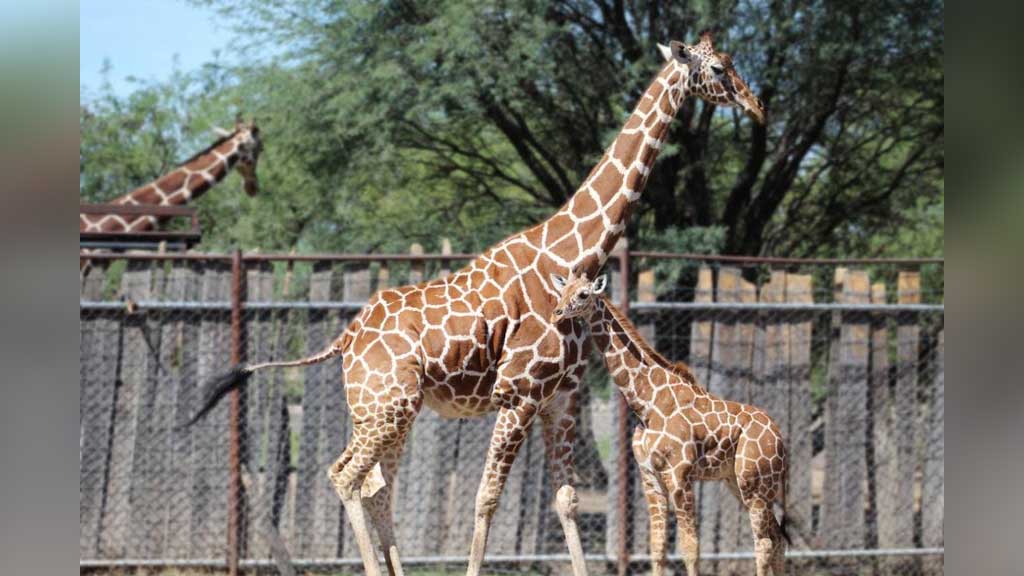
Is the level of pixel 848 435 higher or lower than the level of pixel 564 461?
lower

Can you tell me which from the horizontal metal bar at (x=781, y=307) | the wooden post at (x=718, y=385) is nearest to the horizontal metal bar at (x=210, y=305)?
the horizontal metal bar at (x=781, y=307)

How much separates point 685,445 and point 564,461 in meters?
0.52

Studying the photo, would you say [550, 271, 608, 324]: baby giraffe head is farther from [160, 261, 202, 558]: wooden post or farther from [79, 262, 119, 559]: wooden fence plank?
[79, 262, 119, 559]: wooden fence plank

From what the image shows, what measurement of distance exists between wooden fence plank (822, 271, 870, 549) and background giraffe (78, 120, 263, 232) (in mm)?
5283

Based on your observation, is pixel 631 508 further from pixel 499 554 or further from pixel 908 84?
pixel 908 84

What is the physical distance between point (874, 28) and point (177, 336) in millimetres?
6681

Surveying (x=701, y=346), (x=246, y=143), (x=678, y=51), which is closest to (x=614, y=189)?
(x=678, y=51)

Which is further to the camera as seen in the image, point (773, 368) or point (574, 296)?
point (773, 368)

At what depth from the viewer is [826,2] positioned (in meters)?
9.89

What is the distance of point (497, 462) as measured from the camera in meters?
4.41

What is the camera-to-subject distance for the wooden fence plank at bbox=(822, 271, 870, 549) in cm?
791

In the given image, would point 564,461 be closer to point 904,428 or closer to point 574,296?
point 574,296

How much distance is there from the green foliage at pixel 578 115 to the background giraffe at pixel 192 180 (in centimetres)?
86

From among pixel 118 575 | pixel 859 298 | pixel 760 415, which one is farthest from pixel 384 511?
pixel 859 298
